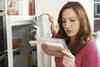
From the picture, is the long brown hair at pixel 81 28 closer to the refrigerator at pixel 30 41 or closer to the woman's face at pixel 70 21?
the woman's face at pixel 70 21

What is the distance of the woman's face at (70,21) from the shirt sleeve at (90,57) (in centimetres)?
14

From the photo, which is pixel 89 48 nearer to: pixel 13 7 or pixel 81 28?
pixel 81 28

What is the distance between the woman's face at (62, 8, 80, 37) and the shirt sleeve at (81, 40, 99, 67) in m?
0.14

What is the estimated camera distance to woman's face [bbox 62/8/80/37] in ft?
4.40

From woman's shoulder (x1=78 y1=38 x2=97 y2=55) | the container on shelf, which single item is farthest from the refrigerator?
woman's shoulder (x1=78 y1=38 x2=97 y2=55)

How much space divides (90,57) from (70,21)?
0.26 meters

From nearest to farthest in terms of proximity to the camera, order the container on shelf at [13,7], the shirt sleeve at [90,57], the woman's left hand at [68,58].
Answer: the woman's left hand at [68,58]
the shirt sleeve at [90,57]
the container on shelf at [13,7]

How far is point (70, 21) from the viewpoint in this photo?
1.35m

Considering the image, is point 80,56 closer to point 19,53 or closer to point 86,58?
point 86,58

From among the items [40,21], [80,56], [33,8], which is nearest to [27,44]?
[40,21]

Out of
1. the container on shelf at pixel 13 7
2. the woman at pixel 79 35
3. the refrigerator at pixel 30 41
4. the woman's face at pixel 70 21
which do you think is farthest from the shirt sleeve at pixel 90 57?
the container on shelf at pixel 13 7

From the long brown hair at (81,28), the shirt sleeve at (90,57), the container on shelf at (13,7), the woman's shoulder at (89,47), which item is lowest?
the shirt sleeve at (90,57)

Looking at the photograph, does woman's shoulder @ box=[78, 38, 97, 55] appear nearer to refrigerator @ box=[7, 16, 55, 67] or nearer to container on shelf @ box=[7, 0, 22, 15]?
refrigerator @ box=[7, 16, 55, 67]

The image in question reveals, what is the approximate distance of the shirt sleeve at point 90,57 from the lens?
133 cm
